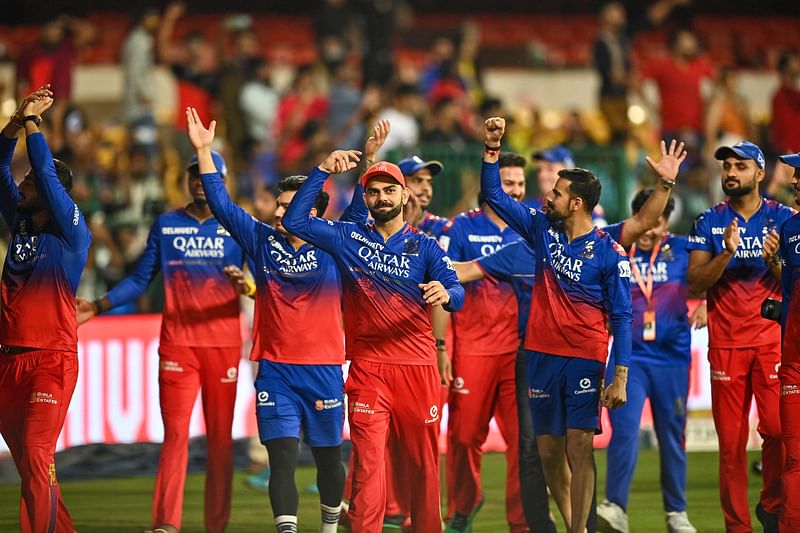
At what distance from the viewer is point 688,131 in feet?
65.0

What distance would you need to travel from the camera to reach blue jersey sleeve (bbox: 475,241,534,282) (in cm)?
1006

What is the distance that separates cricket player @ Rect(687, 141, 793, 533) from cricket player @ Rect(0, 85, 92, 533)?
451cm

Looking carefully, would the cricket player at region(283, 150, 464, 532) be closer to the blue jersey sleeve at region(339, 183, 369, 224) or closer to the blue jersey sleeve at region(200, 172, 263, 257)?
the blue jersey sleeve at region(200, 172, 263, 257)

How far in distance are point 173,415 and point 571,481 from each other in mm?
3090

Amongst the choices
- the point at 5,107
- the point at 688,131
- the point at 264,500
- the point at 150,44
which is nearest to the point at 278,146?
the point at 150,44

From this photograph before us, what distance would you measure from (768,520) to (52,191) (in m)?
5.41

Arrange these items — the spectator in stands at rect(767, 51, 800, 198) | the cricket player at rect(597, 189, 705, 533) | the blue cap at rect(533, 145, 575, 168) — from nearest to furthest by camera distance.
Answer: the cricket player at rect(597, 189, 705, 533) → the blue cap at rect(533, 145, 575, 168) → the spectator in stands at rect(767, 51, 800, 198)

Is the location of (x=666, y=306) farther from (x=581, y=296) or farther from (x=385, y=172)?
(x=385, y=172)

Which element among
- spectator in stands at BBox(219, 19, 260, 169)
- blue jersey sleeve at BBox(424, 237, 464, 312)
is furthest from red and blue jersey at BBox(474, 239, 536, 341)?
spectator in stands at BBox(219, 19, 260, 169)

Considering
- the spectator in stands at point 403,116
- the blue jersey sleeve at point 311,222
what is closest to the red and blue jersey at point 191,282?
the blue jersey sleeve at point 311,222

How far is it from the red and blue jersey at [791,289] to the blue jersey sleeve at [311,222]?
2.92 meters

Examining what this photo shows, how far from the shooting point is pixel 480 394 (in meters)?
10.2

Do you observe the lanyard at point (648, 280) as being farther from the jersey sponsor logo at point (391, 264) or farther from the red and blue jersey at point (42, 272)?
the red and blue jersey at point (42, 272)

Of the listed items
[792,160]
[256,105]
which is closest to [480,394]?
[792,160]
